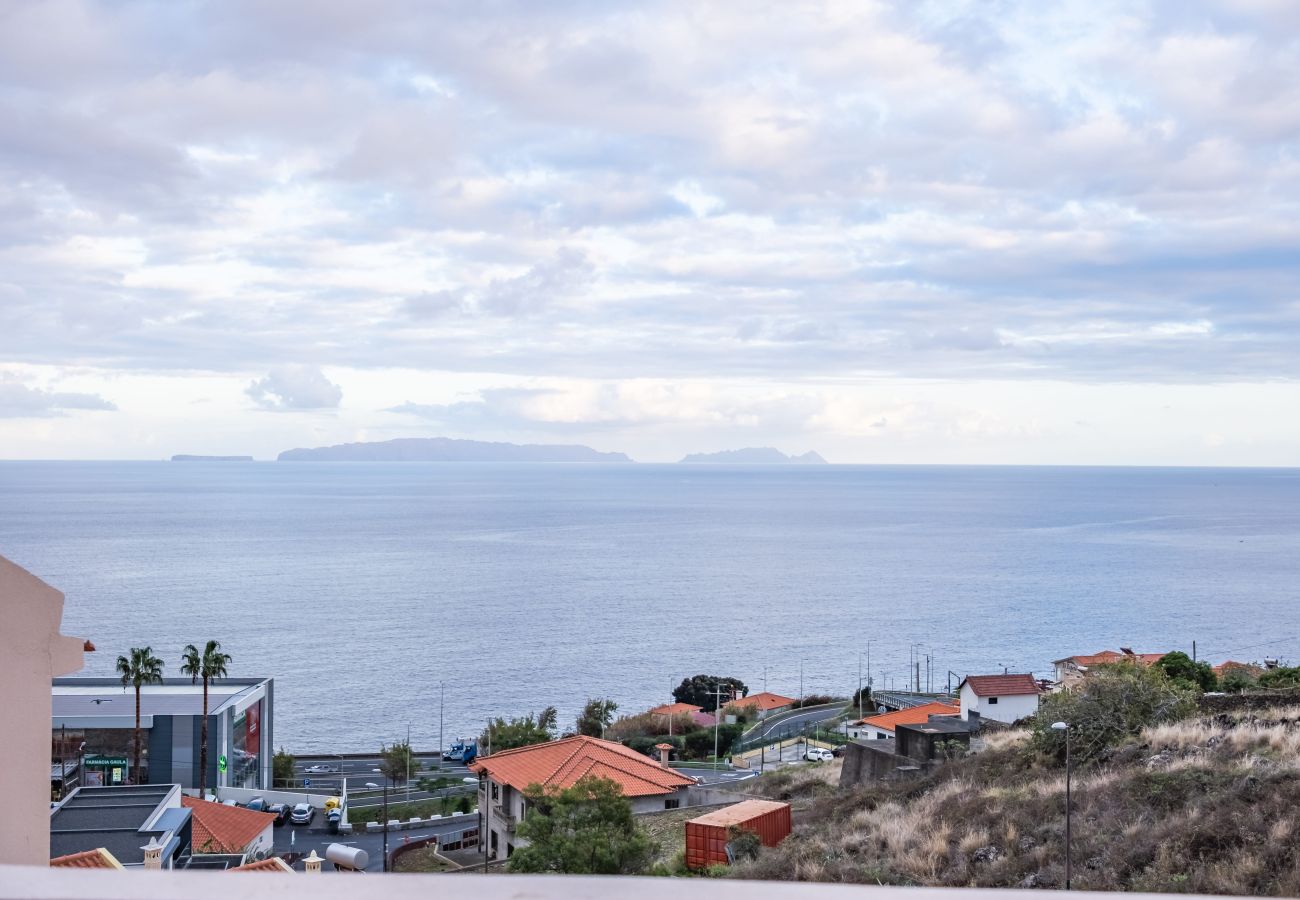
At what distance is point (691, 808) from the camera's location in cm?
1828

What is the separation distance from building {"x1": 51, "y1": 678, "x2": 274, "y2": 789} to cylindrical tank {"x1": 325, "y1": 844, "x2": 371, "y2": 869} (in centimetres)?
929

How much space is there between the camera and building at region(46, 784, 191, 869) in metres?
17.5

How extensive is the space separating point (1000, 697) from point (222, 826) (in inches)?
740

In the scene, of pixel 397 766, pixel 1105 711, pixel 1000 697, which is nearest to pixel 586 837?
pixel 1105 711

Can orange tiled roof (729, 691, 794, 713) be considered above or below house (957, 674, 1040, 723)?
below

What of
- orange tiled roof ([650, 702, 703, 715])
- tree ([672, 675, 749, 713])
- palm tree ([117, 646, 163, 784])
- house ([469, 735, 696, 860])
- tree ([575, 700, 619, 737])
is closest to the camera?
house ([469, 735, 696, 860])

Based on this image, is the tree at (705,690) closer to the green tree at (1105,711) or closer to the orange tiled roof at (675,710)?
the orange tiled roof at (675,710)

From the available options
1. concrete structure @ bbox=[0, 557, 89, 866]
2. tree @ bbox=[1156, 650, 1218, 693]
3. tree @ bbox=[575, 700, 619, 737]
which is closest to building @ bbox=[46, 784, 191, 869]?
concrete structure @ bbox=[0, 557, 89, 866]

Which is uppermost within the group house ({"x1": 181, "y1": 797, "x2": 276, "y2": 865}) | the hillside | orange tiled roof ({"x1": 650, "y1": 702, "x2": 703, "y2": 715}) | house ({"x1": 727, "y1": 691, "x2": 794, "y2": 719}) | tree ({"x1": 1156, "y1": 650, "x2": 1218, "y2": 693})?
the hillside

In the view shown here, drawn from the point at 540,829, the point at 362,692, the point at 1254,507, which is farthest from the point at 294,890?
the point at 1254,507

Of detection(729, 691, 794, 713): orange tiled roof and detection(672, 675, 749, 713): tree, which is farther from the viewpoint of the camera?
detection(672, 675, 749, 713): tree

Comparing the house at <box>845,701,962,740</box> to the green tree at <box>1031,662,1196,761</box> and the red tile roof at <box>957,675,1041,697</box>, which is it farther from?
the green tree at <box>1031,662,1196,761</box>

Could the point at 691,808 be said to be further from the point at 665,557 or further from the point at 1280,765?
the point at 665,557

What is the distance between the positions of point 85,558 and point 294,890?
9373 centimetres
